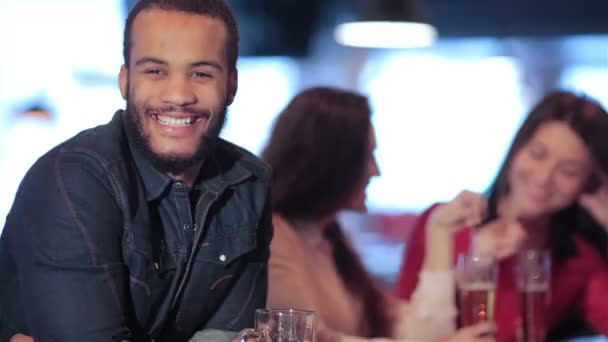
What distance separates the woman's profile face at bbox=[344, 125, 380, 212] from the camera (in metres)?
2.71

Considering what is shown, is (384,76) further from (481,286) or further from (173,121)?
(173,121)

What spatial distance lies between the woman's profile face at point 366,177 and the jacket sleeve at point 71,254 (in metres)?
1.16

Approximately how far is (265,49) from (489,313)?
5.33m

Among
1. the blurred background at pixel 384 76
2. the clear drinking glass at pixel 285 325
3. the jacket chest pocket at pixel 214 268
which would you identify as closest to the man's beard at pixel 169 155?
the jacket chest pocket at pixel 214 268

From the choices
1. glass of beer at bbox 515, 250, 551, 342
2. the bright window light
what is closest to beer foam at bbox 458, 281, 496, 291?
glass of beer at bbox 515, 250, 551, 342

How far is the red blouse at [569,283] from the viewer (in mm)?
2834

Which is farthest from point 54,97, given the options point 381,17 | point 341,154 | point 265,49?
point 341,154

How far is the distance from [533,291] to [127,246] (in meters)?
1.12

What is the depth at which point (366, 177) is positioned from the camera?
2.74 metres

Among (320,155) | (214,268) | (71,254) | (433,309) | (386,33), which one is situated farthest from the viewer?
(386,33)

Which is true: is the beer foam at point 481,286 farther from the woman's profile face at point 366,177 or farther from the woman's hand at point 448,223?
the woman's profile face at point 366,177

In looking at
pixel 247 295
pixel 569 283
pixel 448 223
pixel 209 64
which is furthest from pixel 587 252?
pixel 209 64

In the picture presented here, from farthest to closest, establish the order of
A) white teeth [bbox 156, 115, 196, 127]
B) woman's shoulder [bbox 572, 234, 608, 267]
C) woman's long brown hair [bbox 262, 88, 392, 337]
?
1. woman's shoulder [bbox 572, 234, 608, 267]
2. woman's long brown hair [bbox 262, 88, 392, 337]
3. white teeth [bbox 156, 115, 196, 127]

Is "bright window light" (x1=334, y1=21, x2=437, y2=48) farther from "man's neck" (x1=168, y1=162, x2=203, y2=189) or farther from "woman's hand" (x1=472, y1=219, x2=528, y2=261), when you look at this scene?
"man's neck" (x1=168, y1=162, x2=203, y2=189)
